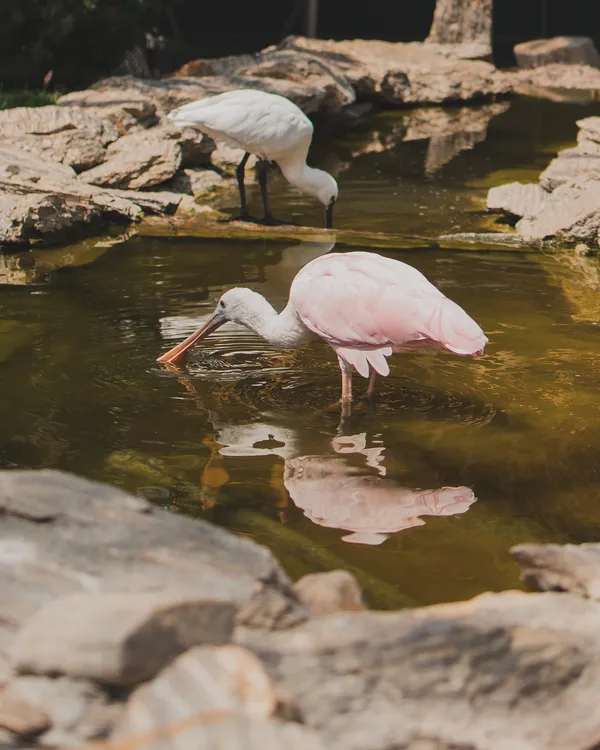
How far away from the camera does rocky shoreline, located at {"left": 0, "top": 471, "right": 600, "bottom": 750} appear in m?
2.37

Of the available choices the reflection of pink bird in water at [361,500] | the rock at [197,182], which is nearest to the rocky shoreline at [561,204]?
the rock at [197,182]

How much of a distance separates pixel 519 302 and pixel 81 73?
9.36 metres

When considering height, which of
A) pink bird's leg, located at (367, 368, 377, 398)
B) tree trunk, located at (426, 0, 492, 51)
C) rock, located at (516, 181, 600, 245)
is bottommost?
pink bird's leg, located at (367, 368, 377, 398)

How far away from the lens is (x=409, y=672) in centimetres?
254

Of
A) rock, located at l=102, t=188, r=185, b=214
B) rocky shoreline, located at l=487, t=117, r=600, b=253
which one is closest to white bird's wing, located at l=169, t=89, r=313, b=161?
rock, located at l=102, t=188, r=185, b=214

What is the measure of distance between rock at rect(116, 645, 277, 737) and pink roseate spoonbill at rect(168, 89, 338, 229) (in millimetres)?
7113

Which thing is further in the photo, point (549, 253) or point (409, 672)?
point (549, 253)

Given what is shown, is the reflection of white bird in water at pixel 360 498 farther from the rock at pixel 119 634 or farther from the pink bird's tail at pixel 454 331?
the rock at pixel 119 634

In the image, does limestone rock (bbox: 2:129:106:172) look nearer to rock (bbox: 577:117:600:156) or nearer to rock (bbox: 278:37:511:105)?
rock (bbox: 577:117:600:156)

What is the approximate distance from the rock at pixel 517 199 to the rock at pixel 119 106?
3879 millimetres

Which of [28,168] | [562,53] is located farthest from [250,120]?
[562,53]

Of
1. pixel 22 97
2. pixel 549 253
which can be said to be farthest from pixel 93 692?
pixel 22 97

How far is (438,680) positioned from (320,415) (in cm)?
269

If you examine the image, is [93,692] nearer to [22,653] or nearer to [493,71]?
[22,653]
